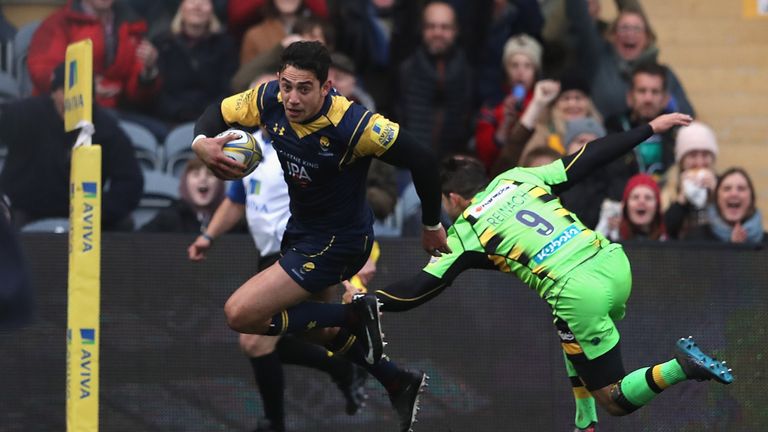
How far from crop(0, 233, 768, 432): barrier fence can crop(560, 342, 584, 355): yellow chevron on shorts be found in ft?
3.97

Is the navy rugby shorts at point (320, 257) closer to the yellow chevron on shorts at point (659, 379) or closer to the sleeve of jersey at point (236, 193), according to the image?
the sleeve of jersey at point (236, 193)

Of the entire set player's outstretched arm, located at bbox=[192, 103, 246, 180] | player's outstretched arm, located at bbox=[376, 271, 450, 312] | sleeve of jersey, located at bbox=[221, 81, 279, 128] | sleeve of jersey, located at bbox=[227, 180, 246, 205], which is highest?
sleeve of jersey, located at bbox=[221, 81, 279, 128]

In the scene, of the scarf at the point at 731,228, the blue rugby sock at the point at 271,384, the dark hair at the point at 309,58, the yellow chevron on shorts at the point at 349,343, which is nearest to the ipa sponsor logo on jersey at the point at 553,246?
the yellow chevron on shorts at the point at 349,343

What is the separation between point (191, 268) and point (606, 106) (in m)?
3.89

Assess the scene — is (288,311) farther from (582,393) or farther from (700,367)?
(700,367)

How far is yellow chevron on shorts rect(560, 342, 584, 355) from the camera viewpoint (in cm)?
766

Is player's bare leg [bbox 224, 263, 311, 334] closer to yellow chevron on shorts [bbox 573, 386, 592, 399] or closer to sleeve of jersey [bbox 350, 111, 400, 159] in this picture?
sleeve of jersey [bbox 350, 111, 400, 159]

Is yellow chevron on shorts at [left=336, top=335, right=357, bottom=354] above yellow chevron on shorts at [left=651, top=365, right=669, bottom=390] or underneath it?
above

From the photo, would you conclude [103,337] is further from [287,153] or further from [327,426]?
[287,153]

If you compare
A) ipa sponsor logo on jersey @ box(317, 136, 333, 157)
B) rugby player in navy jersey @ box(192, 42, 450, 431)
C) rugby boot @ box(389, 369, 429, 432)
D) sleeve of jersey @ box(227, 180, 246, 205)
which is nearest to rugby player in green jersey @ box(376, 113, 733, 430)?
rugby player in navy jersey @ box(192, 42, 450, 431)

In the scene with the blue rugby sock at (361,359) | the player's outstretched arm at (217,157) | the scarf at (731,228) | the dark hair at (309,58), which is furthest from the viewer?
the scarf at (731,228)

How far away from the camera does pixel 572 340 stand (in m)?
7.68

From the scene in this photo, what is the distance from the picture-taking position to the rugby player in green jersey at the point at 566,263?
24.6 ft

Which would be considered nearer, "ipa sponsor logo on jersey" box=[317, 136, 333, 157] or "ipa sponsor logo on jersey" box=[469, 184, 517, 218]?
"ipa sponsor logo on jersey" box=[317, 136, 333, 157]
